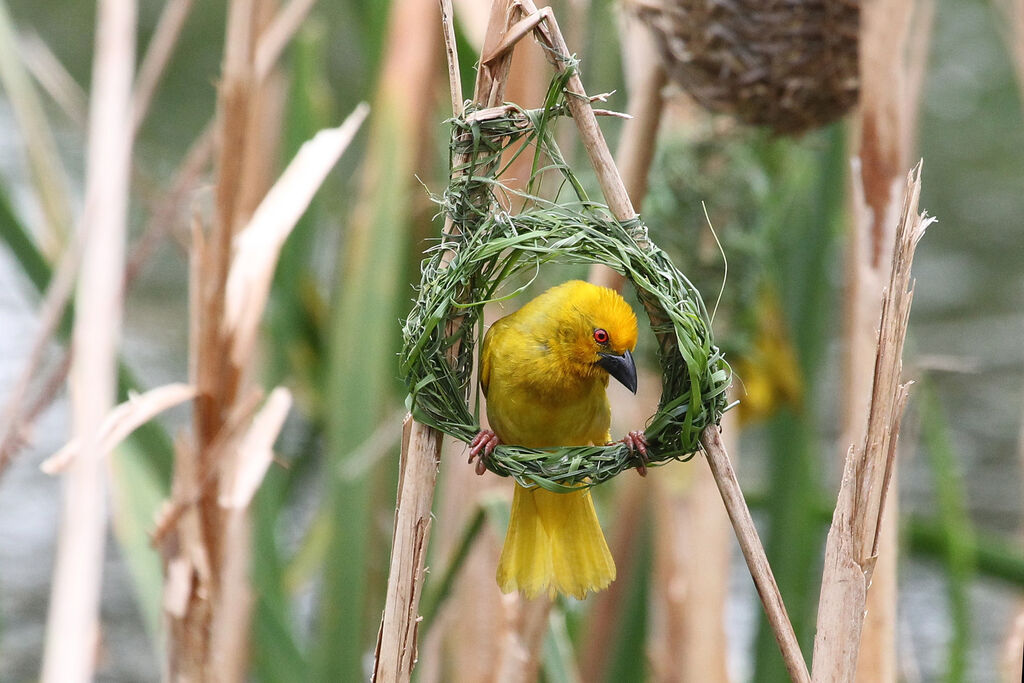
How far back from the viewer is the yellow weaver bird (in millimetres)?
914

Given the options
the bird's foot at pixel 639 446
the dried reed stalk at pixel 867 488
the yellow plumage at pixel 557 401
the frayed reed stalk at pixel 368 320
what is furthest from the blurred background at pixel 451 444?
the dried reed stalk at pixel 867 488

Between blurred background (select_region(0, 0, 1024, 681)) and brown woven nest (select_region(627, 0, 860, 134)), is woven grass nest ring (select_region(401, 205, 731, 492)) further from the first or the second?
brown woven nest (select_region(627, 0, 860, 134))

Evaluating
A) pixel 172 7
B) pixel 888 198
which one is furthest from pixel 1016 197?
pixel 172 7

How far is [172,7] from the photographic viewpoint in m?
1.11

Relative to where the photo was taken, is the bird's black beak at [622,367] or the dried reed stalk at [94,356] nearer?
the dried reed stalk at [94,356]

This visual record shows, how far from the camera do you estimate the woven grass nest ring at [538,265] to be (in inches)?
31.9

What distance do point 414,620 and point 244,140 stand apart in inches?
20.1

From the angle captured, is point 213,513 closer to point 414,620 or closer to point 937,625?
point 414,620

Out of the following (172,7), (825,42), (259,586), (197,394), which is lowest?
(259,586)

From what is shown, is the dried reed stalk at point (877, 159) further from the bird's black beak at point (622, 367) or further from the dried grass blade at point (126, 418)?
the dried grass blade at point (126, 418)

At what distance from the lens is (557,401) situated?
1.10 metres

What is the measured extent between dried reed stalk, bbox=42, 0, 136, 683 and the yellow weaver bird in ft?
1.34

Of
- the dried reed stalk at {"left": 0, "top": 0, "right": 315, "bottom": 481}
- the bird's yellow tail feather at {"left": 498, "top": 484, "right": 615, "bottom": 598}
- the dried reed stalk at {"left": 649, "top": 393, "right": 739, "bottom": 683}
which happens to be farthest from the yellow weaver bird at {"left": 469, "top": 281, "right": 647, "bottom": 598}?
the dried reed stalk at {"left": 649, "top": 393, "right": 739, "bottom": 683}

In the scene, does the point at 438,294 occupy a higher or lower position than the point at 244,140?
lower
